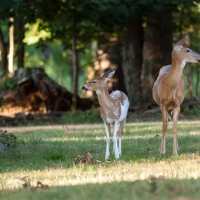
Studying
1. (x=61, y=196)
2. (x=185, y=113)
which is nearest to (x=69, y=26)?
(x=185, y=113)

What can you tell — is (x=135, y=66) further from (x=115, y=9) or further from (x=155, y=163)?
(x=155, y=163)

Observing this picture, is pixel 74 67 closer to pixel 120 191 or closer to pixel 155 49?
pixel 155 49

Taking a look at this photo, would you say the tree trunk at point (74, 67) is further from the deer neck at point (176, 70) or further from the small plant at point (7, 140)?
the deer neck at point (176, 70)

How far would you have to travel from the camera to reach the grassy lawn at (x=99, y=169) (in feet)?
26.8

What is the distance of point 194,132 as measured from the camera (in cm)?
1730

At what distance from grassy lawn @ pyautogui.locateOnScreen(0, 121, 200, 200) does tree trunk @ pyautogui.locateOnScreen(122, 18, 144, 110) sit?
8.01 meters

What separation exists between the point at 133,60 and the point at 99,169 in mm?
15775

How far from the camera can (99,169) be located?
10.9 meters

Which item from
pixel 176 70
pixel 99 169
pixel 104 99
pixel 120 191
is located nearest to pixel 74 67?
pixel 104 99

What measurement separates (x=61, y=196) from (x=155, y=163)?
3.62 m

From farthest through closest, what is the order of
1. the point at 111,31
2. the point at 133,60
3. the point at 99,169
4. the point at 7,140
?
the point at 133,60
the point at 111,31
the point at 7,140
the point at 99,169

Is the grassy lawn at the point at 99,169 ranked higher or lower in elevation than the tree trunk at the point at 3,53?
lower

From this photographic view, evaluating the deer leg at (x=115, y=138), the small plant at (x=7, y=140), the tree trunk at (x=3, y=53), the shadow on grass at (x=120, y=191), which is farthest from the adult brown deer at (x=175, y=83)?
the tree trunk at (x=3, y=53)

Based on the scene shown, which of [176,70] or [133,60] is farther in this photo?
[133,60]
